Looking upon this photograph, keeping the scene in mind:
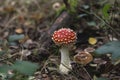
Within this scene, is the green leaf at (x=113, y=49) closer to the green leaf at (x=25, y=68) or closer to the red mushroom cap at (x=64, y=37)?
the red mushroom cap at (x=64, y=37)

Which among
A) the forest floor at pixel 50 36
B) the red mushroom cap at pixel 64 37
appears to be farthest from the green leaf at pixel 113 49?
the red mushroom cap at pixel 64 37

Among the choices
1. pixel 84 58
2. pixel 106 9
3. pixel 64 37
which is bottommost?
pixel 84 58

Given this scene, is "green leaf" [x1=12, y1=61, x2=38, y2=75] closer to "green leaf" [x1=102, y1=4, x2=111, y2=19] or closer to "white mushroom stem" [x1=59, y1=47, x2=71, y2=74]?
"white mushroom stem" [x1=59, y1=47, x2=71, y2=74]

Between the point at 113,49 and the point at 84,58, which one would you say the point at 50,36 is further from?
the point at 113,49

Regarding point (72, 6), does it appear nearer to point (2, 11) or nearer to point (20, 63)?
point (20, 63)

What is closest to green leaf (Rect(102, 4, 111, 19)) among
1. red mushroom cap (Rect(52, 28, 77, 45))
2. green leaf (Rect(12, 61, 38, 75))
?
red mushroom cap (Rect(52, 28, 77, 45))

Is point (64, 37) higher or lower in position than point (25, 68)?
higher

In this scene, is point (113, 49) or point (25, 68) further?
point (113, 49)

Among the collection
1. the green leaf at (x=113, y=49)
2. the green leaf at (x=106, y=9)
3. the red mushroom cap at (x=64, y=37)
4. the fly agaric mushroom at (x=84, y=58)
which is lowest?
the fly agaric mushroom at (x=84, y=58)

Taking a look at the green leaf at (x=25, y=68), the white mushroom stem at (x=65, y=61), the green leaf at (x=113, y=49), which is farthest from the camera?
the white mushroom stem at (x=65, y=61)

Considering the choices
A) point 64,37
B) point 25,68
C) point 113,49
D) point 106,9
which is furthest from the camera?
point 106,9

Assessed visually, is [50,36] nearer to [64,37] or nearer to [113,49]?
[64,37]

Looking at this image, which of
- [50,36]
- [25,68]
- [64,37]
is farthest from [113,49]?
[50,36]

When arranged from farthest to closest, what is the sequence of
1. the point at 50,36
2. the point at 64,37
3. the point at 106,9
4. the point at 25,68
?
the point at 50,36, the point at 106,9, the point at 64,37, the point at 25,68
